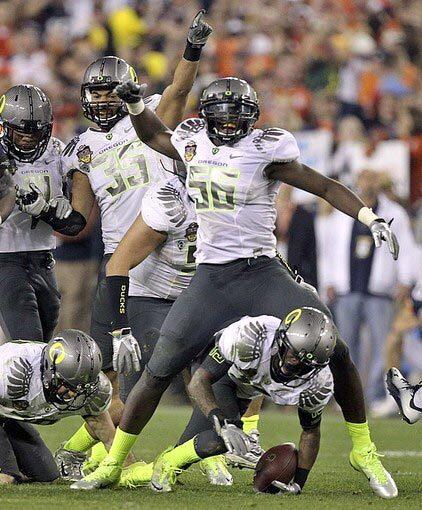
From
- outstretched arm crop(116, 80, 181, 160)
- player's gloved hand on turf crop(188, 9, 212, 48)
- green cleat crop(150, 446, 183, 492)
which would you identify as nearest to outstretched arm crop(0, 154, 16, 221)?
outstretched arm crop(116, 80, 181, 160)

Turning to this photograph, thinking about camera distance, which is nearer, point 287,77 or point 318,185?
point 318,185

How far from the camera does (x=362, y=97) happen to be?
12.3 meters

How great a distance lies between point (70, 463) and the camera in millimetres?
6578

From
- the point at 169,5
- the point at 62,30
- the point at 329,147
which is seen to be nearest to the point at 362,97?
the point at 329,147

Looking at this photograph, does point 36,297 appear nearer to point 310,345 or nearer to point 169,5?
point 310,345

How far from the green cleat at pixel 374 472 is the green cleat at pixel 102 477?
42.8 inches

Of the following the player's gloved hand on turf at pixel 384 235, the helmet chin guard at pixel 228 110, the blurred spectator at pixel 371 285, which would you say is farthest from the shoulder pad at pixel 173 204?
the blurred spectator at pixel 371 285

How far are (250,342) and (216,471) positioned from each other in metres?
1.07

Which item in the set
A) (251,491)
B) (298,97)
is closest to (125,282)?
(251,491)

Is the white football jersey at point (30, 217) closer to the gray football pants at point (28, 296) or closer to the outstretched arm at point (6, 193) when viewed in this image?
the gray football pants at point (28, 296)

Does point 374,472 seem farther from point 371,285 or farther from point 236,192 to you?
point 371,285

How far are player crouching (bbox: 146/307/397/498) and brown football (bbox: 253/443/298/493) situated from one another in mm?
57

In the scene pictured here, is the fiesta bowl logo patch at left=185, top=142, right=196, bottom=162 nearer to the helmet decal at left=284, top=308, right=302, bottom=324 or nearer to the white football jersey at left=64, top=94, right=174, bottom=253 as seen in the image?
the white football jersey at left=64, top=94, right=174, bottom=253

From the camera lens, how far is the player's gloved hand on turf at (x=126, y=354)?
602 centimetres
